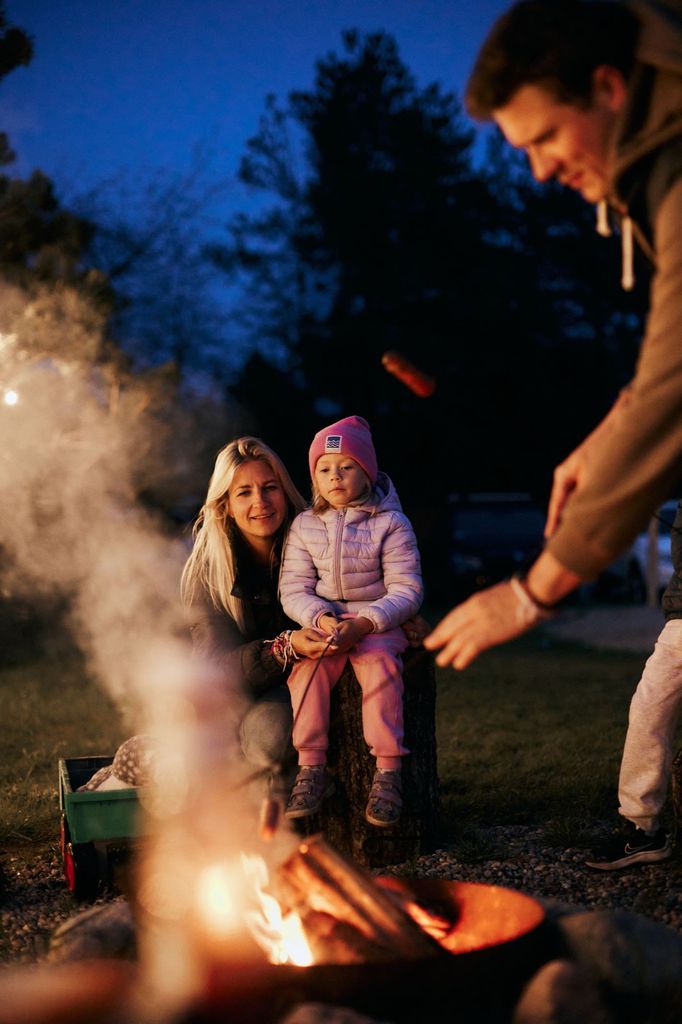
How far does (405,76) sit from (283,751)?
24129 mm

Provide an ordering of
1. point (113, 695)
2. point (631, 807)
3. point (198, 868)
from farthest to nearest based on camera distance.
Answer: point (113, 695), point (631, 807), point (198, 868)

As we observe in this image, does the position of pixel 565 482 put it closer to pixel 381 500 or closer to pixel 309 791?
pixel 309 791

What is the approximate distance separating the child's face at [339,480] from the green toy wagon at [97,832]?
4.59ft

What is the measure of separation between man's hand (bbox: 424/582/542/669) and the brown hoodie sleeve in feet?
0.47

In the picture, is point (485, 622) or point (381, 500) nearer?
point (485, 622)

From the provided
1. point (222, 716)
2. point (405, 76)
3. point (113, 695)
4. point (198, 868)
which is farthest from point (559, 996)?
point (405, 76)

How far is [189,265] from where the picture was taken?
2558cm

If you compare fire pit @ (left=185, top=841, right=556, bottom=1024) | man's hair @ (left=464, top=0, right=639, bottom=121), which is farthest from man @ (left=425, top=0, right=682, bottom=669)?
fire pit @ (left=185, top=841, right=556, bottom=1024)

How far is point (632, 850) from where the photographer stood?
3.99 m

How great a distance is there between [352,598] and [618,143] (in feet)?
8.42

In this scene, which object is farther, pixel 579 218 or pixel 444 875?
pixel 579 218

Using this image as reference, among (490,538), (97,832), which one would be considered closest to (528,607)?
(97,832)

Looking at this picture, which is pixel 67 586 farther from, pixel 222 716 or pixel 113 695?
pixel 222 716

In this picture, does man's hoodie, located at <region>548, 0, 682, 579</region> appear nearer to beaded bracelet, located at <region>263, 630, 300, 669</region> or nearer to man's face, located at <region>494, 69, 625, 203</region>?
man's face, located at <region>494, 69, 625, 203</region>
